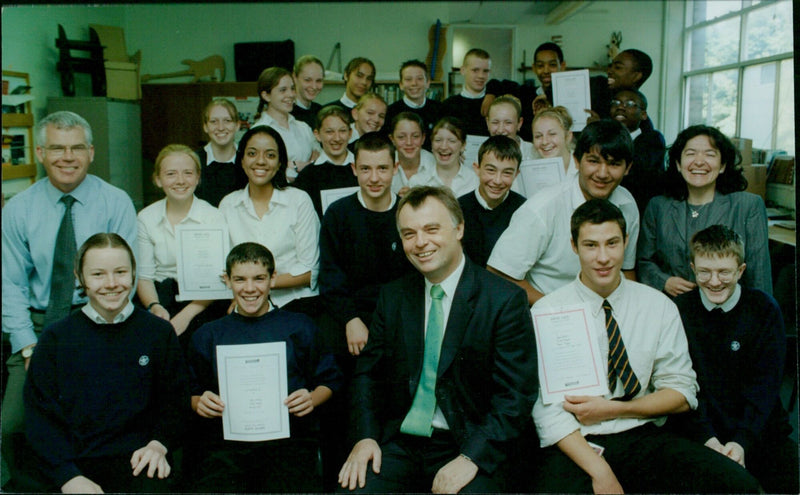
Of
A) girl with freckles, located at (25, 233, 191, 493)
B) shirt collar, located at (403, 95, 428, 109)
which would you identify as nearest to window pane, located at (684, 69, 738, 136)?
shirt collar, located at (403, 95, 428, 109)

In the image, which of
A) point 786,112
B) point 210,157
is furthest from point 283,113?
point 786,112

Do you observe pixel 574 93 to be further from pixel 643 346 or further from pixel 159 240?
pixel 159 240

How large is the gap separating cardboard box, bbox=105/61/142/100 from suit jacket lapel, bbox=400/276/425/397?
6.54ft

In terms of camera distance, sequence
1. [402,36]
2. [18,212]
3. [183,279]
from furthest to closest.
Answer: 1. [402,36]
2. [183,279]
3. [18,212]

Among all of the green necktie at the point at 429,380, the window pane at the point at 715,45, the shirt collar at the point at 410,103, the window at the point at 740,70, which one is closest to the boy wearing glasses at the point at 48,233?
the green necktie at the point at 429,380

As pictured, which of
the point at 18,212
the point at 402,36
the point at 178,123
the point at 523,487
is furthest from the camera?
the point at 178,123

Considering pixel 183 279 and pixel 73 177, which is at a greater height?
pixel 73 177

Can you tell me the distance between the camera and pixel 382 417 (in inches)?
75.5

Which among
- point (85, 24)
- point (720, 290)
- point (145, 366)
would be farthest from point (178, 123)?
point (720, 290)

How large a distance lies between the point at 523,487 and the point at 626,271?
101cm

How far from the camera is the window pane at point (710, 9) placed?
8.87 ft

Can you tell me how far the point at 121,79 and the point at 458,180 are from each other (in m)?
1.87

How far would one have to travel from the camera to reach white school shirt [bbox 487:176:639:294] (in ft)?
7.24

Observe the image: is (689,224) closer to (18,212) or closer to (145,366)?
(145,366)
